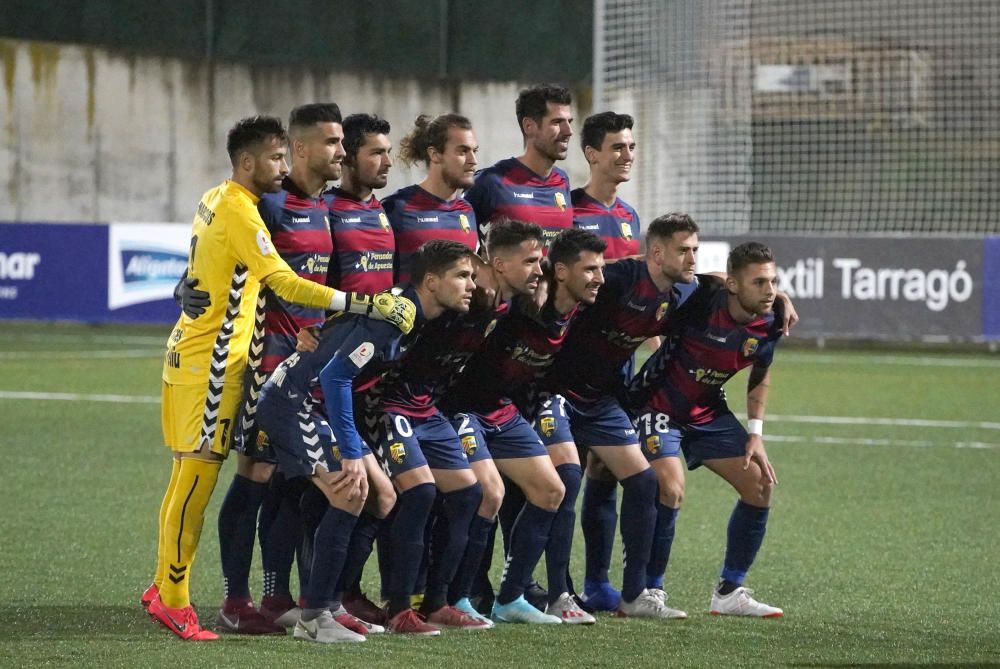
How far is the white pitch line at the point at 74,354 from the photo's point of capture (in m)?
17.7

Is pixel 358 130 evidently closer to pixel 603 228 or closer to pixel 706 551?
pixel 603 228

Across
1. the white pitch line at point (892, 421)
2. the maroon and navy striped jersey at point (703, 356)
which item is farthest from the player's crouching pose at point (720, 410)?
the white pitch line at point (892, 421)

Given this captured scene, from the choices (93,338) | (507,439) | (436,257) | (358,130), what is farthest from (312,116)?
(93,338)

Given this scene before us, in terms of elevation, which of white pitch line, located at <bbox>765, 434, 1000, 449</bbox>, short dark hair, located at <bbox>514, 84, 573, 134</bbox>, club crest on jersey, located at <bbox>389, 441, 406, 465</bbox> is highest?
short dark hair, located at <bbox>514, 84, 573, 134</bbox>

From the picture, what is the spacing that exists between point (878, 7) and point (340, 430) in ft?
59.2

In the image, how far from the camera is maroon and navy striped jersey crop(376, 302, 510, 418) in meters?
6.27

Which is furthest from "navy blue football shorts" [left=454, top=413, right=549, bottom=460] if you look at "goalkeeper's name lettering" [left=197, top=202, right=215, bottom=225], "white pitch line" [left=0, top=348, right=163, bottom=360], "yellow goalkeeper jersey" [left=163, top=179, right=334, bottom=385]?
"white pitch line" [left=0, top=348, right=163, bottom=360]

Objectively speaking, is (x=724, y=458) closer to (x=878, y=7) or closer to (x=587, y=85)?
(x=878, y=7)

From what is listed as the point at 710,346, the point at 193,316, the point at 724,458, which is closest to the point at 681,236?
the point at 710,346

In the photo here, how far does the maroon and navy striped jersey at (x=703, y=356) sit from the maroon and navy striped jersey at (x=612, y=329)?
0.11m

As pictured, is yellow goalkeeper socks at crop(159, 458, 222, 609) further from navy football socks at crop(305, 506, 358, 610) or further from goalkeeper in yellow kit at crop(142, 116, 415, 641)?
navy football socks at crop(305, 506, 358, 610)

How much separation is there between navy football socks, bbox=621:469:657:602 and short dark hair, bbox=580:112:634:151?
1489 mm

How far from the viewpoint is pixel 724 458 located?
6953 mm

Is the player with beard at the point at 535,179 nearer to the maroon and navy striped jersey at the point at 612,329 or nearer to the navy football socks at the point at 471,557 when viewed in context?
the maroon and navy striped jersey at the point at 612,329
